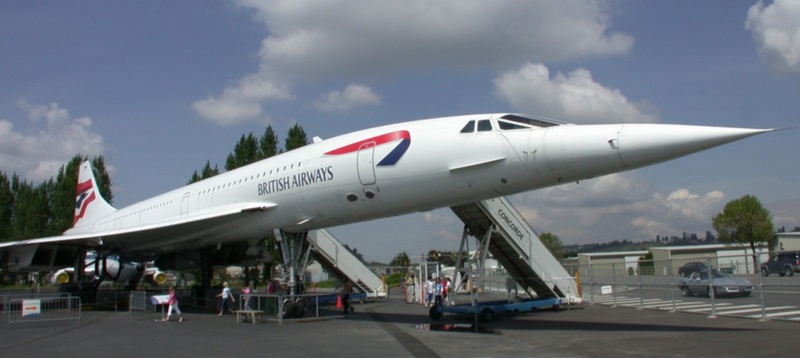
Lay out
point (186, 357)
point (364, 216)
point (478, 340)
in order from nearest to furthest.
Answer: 1. point (186, 357)
2. point (478, 340)
3. point (364, 216)

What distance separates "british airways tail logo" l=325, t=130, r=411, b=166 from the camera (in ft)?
37.0

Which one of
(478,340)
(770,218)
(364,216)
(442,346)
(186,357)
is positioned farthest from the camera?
(770,218)

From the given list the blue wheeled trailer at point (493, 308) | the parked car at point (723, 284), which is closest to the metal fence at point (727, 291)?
the parked car at point (723, 284)

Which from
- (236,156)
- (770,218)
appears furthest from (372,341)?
(770,218)

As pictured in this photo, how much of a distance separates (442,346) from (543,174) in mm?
2994

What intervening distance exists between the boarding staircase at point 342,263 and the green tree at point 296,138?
16.7 m

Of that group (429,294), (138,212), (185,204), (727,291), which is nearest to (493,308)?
(727,291)

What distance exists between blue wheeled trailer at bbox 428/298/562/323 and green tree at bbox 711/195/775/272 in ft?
133

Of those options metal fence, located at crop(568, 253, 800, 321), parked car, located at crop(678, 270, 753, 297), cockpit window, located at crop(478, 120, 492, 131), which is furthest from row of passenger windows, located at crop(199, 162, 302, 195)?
parked car, located at crop(678, 270, 753, 297)

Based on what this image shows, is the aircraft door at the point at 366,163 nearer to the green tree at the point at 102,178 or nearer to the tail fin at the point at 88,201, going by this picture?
the tail fin at the point at 88,201

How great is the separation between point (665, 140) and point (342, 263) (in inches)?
604

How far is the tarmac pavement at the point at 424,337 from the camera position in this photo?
27.4ft

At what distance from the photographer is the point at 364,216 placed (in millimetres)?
12492

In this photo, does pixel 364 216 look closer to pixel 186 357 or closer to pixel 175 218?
pixel 186 357
